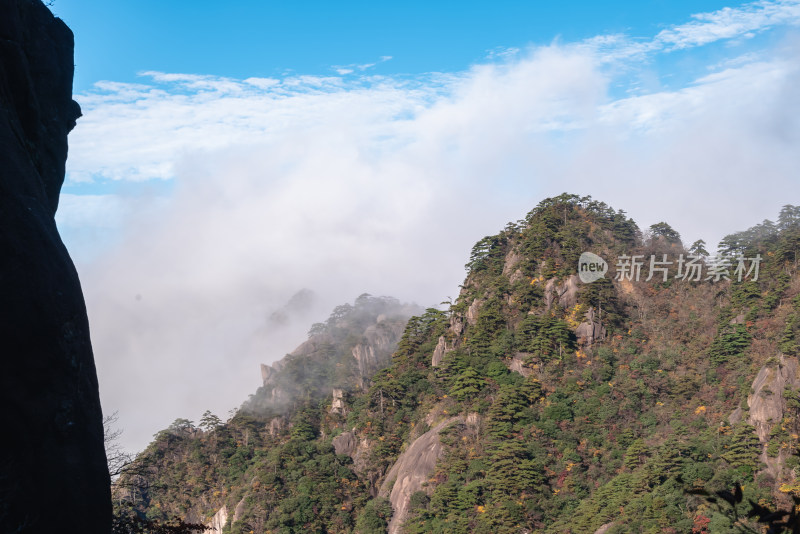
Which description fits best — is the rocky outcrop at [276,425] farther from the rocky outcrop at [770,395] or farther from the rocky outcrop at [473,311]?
the rocky outcrop at [770,395]

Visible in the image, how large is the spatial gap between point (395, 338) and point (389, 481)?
42125mm

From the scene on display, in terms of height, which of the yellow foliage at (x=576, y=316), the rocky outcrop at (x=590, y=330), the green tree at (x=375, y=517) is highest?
the yellow foliage at (x=576, y=316)

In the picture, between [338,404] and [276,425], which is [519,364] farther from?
[276,425]

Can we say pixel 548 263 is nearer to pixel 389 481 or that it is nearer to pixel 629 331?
pixel 629 331

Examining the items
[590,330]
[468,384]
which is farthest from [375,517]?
[590,330]

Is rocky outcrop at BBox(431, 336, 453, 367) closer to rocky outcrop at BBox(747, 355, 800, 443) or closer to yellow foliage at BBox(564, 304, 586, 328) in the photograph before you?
yellow foliage at BBox(564, 304, 586, 328)

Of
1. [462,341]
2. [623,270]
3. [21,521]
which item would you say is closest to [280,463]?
[462,341]

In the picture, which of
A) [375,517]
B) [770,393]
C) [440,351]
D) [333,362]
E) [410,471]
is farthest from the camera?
[333,362]

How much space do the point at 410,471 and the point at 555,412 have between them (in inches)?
565

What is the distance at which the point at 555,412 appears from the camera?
206 ft

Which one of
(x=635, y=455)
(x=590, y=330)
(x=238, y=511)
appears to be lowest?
(x=238, y=511)

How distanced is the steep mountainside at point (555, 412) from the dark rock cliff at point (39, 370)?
36.3m

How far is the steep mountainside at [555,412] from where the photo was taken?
49875 millimetres

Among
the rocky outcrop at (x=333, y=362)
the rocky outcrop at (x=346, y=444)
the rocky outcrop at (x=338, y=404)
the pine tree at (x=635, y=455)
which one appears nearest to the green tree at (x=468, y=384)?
the rocky outcrop at (x=346, y=444)
